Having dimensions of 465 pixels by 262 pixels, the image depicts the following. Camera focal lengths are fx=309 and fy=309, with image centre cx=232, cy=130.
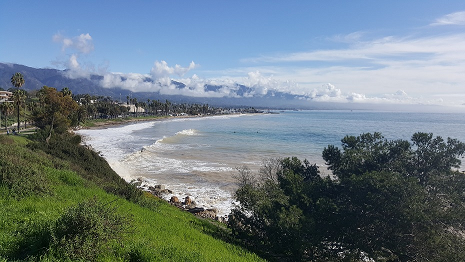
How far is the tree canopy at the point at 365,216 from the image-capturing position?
406 inches

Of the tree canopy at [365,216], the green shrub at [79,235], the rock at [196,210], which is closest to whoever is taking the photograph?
the green shrub at [79,235]

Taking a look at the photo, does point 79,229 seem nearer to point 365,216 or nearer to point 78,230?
point 78,230

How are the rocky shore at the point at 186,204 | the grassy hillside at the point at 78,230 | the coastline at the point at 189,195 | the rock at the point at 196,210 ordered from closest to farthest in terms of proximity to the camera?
the grassy hillside at the point at 78,230 < the rocky shore at the point at 186,204 < the rock at the point at 196,210 < the coastline at the point at 189,195

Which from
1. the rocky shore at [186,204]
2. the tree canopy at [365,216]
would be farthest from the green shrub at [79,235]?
the rocky shore at [186,204]

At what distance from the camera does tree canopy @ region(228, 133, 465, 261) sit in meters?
10.3

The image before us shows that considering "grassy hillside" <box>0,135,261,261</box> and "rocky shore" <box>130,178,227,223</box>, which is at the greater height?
"grassy hillside" <box>0,135,261,261</box>

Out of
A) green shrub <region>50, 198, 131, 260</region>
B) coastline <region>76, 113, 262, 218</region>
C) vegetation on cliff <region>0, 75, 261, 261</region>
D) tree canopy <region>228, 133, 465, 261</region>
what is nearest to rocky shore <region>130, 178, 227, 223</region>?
coastline <region>76, 113, 262, 218</region>

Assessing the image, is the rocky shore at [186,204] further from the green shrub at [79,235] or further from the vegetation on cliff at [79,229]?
the green shrub at [79,235]

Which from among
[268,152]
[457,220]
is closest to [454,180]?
[457,220]

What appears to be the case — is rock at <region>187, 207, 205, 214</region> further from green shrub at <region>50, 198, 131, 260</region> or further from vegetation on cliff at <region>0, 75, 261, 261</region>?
green shrub at <region>50, 198, 131, 260</region>

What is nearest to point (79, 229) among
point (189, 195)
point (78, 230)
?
point (78, 230)

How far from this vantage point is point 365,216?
11.3 metres

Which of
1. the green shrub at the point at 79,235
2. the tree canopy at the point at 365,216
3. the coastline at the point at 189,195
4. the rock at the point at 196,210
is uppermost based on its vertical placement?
the green shrub at the point at 79,235

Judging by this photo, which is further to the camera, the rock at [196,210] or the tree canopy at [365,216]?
the rock at [196,210]
